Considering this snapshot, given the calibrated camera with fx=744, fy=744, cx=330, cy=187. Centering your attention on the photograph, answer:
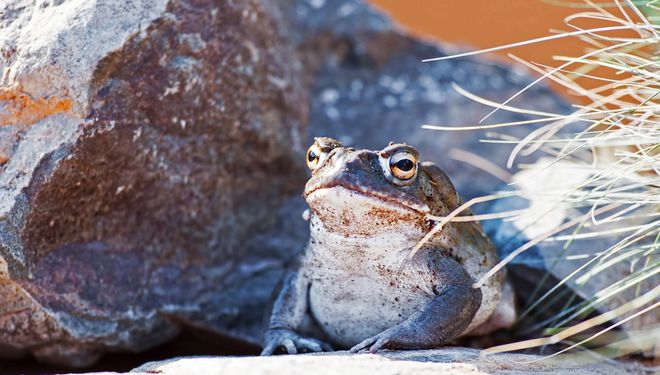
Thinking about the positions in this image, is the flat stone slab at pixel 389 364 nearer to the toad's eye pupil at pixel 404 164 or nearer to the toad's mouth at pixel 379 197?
the toad's mouth at pixel 379 197

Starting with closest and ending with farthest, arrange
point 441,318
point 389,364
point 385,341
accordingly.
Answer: point 389,364 → point 385,341 → point 441,318

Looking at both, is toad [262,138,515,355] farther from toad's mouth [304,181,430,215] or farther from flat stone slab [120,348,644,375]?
flat stone slab [120,348,644,375]

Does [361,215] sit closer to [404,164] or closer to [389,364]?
[404,164]

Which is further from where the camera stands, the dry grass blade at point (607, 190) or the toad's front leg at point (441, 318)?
the toad's front leg at point (441, 318)

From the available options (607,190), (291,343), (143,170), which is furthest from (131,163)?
(607,190)

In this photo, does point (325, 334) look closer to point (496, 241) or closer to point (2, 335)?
point (496, 241)

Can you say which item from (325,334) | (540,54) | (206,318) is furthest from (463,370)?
(540,54)

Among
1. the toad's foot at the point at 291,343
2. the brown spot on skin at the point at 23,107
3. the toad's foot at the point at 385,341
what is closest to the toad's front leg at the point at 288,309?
the toad's foot at the point at 291,343
